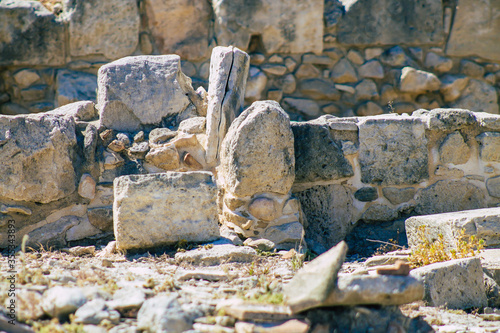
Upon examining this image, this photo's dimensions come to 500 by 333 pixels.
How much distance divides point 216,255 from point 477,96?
470cm

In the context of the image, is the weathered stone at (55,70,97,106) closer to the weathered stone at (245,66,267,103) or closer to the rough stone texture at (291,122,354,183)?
the weathered stone at (245,66,267,103)

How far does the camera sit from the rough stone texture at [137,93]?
4.29 metres

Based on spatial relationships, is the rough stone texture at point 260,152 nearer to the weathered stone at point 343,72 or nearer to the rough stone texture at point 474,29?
the weathered stone at point 343,72

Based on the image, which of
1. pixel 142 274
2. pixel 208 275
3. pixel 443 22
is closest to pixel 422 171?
pixel 208 275

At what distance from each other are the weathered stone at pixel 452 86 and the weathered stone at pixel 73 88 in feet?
13.8

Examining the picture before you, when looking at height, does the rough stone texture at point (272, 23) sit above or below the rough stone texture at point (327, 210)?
above

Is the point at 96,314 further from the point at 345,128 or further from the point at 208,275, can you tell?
the point at 345,128

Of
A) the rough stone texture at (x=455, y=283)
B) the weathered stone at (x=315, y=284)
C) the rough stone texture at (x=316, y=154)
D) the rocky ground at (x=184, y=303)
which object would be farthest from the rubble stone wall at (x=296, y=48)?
the weathered stone at (x=315, y=284)

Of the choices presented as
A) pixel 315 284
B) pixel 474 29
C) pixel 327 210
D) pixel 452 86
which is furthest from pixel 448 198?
pixel 474 29

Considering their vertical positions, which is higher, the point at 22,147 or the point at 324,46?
the point at 324,46

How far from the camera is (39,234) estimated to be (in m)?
3.84

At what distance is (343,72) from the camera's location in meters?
6.54

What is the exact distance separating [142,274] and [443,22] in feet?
17.1

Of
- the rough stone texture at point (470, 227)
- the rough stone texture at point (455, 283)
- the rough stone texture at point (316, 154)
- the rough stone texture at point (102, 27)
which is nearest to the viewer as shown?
the rough stone texture at point (455, 283)
